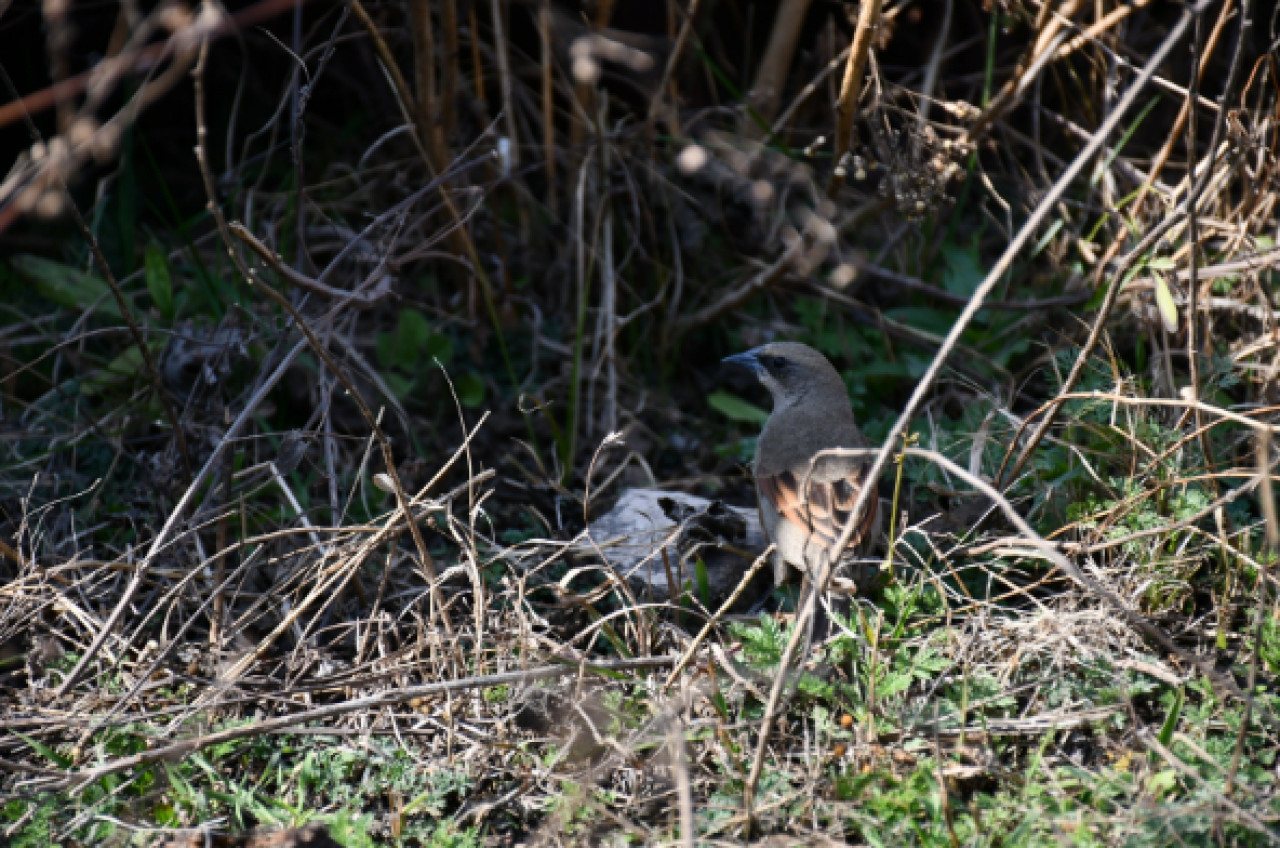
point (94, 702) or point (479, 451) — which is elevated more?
point (94, 702)

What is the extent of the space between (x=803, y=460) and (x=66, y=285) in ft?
10.7

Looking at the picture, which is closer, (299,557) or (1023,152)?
(299,557)

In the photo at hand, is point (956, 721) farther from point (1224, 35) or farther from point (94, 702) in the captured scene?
point (1224, 35)

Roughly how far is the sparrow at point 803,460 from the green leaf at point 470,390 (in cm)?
113

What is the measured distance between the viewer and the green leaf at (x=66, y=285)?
191 inches

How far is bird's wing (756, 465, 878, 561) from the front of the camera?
3.93 m

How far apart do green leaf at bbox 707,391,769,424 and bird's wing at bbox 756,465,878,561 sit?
85 centimetres

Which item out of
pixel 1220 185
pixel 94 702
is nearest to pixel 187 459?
pixel 94 702

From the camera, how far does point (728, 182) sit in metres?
5.34

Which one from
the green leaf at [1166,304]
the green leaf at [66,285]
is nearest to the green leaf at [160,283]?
the green leaf at [66,285]

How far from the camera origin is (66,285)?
193 inches

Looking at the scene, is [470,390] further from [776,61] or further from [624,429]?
[776,61]

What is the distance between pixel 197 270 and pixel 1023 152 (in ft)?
13.1

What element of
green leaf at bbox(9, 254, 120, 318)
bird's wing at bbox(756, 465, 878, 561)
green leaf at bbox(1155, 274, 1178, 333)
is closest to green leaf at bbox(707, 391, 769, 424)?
bird's wing at bbox(756, 465, 878, 561)
